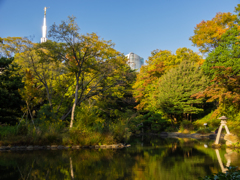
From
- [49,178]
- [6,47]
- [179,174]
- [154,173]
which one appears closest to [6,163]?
[49,178]

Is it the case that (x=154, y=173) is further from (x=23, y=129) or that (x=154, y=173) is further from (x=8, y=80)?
(x=8, y=80)

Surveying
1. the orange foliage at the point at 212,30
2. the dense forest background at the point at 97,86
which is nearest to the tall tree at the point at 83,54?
the dense forest background at the point at 97,86

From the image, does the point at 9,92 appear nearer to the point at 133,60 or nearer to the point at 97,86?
the point at 97,86

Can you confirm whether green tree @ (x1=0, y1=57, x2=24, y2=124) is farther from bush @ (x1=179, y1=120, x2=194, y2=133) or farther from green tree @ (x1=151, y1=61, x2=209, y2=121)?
bush @ (x1=179, y1=120, x2=194, y2=133)

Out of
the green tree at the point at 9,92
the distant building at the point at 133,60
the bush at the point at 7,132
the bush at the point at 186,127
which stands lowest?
the bush at the point at 186,127

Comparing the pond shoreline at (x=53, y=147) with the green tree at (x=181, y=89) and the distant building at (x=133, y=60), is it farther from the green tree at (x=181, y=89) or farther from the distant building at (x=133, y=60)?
the green tree at (x=181, y=89)

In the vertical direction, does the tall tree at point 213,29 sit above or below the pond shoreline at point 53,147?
above

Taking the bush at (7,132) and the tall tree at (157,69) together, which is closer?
the bush at (7,132)

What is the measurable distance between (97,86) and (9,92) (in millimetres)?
8440

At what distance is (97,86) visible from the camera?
23.0m

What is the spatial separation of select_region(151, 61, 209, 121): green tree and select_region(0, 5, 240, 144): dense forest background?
5.0 inches

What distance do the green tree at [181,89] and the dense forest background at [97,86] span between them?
128mm

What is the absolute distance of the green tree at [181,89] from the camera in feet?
95.0

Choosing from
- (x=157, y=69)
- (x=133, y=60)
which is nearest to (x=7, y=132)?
(x=157, y=69)
